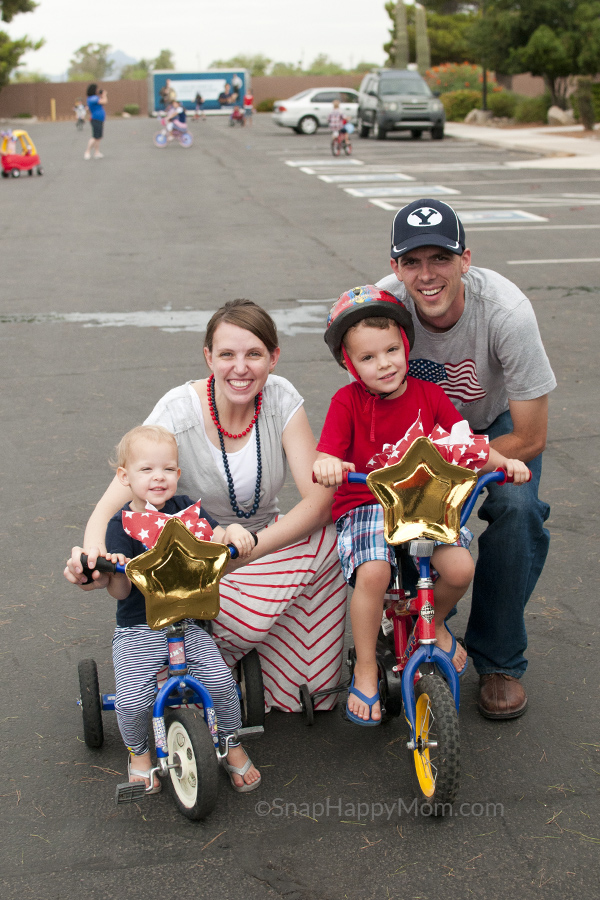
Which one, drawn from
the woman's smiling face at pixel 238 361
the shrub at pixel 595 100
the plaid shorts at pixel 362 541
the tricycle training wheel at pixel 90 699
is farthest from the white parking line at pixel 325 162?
the tricycle training wheel at pixel 90 699

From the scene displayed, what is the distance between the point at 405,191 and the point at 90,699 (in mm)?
16983

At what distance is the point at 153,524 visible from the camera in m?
2.86

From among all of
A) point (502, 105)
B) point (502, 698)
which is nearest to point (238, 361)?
point (502, 698)

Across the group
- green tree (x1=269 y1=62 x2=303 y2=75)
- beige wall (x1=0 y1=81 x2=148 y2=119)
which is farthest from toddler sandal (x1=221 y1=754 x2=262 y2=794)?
green tree (x1=269 y1=62 x2=303 y2=75)

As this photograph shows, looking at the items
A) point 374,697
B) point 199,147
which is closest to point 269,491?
point 374,697

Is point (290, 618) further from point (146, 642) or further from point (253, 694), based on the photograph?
point (146, 642)

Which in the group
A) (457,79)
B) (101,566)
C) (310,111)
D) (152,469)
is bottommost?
(101,566)

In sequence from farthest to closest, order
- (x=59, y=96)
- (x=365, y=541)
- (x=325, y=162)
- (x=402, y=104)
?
(x=59, y=96) → (x=402, y=104) → (x=325, y=162) → (x=365, y=541)

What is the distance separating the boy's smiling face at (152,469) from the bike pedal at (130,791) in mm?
846

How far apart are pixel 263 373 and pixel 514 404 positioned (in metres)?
0.92

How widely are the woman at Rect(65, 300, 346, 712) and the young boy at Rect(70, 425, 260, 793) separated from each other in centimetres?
24

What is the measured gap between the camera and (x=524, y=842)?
283cm

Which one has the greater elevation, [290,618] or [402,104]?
[402,104]

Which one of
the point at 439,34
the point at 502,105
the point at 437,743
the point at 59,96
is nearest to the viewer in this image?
the point at 437,743
